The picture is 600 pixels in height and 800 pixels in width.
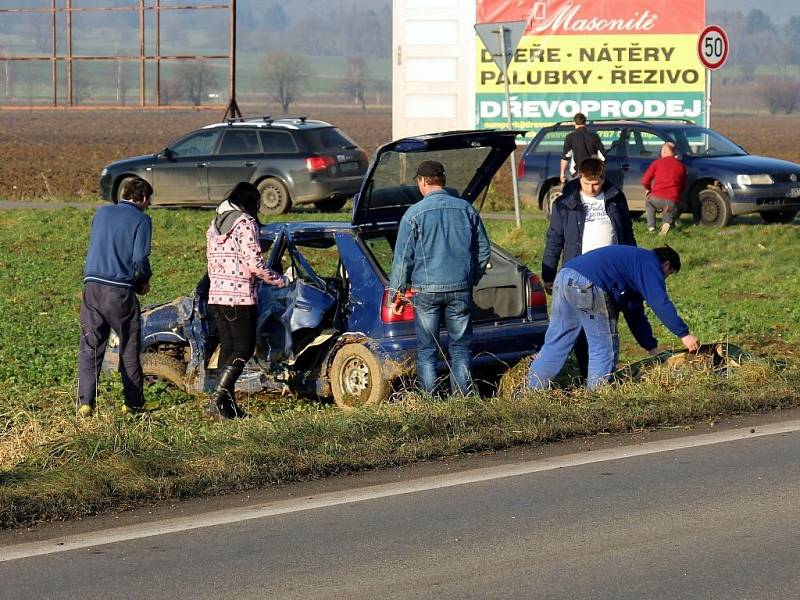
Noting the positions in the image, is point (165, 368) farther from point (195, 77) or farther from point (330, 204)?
point (195, 77)

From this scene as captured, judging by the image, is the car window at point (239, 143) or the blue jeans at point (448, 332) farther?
the car window at point (239, 143)

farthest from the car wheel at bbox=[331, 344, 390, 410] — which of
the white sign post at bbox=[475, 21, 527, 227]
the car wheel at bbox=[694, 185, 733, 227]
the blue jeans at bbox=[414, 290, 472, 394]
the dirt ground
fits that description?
→ the dirt ground

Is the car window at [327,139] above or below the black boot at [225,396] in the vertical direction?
above

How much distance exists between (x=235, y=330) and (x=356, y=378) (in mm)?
873

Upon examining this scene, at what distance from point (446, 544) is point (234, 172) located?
18.4m

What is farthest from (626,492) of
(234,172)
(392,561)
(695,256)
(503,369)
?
(234,172)

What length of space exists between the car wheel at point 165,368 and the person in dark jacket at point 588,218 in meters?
2.72

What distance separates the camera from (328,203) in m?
24.8

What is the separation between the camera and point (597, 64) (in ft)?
95.5

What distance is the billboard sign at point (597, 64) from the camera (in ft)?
93.5

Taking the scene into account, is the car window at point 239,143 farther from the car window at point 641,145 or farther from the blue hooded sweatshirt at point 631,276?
the blue hooded sweatshirt at point 631,276

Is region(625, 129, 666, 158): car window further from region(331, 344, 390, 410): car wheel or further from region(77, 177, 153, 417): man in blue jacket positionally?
region(77, 177, 153, 417): man in blue jacket

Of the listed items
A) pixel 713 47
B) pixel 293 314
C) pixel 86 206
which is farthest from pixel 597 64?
pixel 293 314

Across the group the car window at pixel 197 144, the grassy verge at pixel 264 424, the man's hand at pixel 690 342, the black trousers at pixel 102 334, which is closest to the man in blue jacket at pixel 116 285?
the black trousers at pixel 102 334
